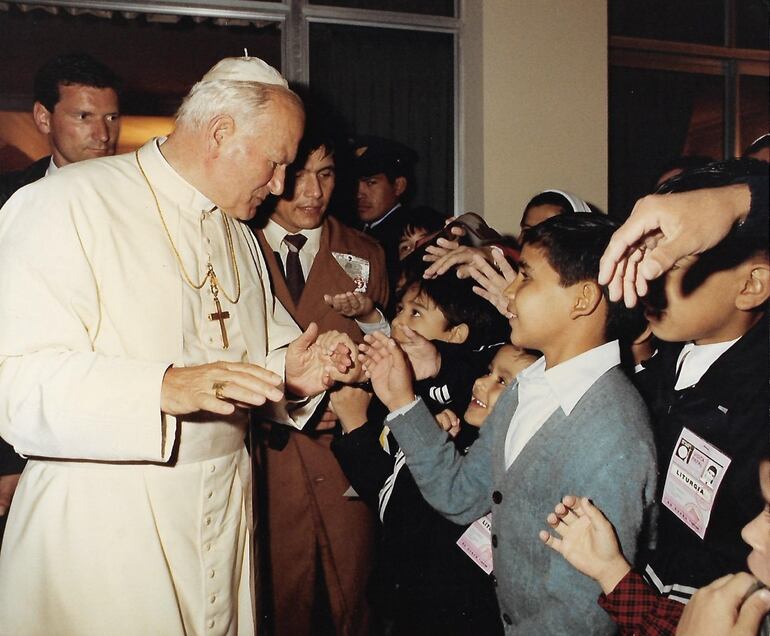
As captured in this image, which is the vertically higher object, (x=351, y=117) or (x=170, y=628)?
(x=351, y=117)

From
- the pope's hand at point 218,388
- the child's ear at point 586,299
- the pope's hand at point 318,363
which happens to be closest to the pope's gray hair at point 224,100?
the pope's hand at point 318,363

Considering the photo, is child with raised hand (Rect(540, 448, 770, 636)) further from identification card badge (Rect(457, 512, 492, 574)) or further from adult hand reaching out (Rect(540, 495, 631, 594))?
identification card badge (Rect(457, 512, 492, 574))

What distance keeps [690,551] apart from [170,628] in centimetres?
125

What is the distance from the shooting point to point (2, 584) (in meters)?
1.55

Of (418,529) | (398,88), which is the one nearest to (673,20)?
(398,88)

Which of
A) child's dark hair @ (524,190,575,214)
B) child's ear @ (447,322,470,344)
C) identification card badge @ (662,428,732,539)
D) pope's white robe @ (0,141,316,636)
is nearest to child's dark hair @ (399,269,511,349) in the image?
child's ear @ (447,322,470,344)

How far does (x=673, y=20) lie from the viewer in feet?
14.2

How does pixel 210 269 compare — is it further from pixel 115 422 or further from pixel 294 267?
pixel 294 267

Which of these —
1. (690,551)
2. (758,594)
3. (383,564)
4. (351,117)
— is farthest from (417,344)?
(351,117)

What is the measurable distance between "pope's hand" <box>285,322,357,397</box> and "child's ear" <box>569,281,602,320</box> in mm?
669

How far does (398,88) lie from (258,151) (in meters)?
2.35

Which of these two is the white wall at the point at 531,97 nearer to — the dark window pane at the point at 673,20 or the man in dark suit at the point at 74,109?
the dark window pane at the point at 673,20

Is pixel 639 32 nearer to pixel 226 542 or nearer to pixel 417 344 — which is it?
pixel 417 344

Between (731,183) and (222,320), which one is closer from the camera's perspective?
(731,183)
